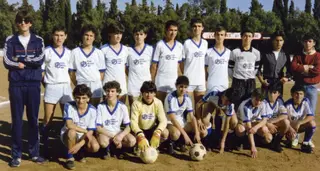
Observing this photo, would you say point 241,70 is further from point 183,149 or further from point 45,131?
point 45,131

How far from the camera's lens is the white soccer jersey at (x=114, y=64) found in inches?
216

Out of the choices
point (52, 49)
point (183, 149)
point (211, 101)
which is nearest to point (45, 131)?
point (52, 49)

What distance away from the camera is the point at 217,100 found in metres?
5.59

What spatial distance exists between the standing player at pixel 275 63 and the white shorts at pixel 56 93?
3132 mm

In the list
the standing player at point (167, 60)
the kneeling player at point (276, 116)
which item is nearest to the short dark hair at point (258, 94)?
the kneeling player at point (276, 116)

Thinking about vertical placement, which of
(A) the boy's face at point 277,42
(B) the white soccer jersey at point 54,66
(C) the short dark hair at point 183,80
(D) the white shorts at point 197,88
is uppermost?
(A) the boy's face at point 277,42

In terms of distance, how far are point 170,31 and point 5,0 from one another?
5032 centimetres

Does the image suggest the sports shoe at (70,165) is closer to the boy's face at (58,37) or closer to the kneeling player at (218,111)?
the boy's face at (58,37)

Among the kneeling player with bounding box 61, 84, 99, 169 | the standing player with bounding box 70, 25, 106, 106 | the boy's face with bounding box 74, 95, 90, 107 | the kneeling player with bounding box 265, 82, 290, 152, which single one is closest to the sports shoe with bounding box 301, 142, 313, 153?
the kneeling player with bounding box 265, 82, 290, 152

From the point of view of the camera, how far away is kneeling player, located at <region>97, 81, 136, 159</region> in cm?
508

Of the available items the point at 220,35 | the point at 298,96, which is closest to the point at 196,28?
the point at 220,35

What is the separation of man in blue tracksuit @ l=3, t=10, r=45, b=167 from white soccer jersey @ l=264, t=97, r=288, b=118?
3464mm

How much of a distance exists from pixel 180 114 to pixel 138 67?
985 mm

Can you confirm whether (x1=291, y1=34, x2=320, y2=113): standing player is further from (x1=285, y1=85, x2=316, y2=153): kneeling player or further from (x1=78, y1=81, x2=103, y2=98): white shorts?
(x1=78, y1=81, x2=103, y2=98): white shorts
